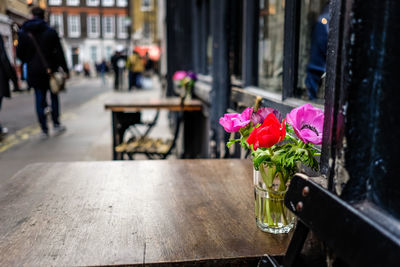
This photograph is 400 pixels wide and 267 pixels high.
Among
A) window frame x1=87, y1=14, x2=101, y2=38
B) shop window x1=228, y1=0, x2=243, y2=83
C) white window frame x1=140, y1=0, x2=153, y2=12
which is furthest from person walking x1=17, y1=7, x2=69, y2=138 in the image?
window frame x1=87, y1=14, x2=101, y2=38

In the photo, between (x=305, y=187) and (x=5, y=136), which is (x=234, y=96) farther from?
(x=5, y=136)

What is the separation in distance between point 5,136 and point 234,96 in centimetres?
533

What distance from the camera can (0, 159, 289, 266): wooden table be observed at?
1.01 m

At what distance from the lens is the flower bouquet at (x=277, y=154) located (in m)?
1.07

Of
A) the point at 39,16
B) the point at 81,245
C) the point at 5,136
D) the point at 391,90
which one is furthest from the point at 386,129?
the point at 5,136

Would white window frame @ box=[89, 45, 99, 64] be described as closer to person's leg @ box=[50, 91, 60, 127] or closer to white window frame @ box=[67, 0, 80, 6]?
white window frame @ box=[67, 0, 80, 6]

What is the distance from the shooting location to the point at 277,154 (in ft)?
3.59

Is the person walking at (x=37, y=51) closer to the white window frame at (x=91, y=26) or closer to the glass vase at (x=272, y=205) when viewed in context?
the glass vase at (x=272, y=205)

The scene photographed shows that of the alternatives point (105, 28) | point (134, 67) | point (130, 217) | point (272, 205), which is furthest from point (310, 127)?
point (105, 28)

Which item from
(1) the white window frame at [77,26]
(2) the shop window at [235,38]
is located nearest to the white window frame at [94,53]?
(1) the white window frame at [77,26]

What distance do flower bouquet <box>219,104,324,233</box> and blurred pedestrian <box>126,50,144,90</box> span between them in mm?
16689

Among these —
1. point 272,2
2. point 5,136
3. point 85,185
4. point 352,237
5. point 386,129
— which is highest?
point 272,2

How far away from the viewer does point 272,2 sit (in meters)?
3.17

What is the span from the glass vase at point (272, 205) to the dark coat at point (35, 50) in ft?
19.7
